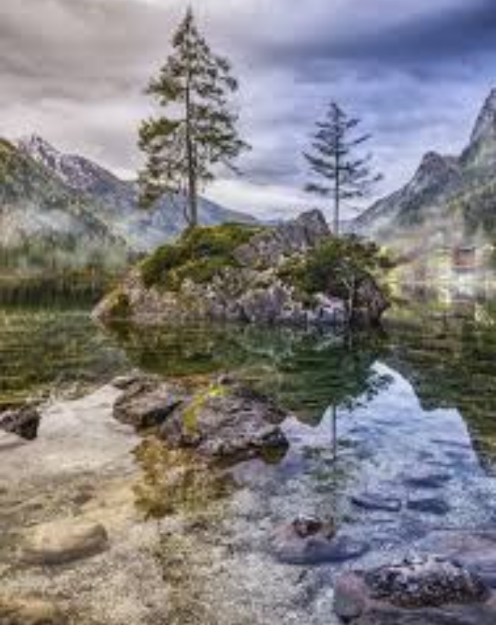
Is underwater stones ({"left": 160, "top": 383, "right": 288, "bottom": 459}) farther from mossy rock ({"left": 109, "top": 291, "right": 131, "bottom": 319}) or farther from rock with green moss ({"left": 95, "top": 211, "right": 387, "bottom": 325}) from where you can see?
mossy rock ({"left": 109, "top": 291, "right": 131, "bottom": 319})

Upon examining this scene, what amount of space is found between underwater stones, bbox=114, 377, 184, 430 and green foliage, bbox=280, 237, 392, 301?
28.5 m

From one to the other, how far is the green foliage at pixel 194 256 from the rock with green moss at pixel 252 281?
71 mm

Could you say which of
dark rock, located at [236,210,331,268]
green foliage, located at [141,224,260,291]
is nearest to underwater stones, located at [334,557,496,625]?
green foliage, located at [141,224,260,291]

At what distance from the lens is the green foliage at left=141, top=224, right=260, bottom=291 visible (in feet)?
183

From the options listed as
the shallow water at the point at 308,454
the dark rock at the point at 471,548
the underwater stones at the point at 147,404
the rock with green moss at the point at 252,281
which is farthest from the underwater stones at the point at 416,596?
the rock with green moss at the point at 252,281

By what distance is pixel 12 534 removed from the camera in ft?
42.9

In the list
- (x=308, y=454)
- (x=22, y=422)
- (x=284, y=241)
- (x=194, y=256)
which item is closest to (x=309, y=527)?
(x=308, y=454)

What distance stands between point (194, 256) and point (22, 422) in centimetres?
3841

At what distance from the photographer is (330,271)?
52219 millimetres

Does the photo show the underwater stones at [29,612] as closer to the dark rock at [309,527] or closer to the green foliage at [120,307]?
the dark rock at [309,527]

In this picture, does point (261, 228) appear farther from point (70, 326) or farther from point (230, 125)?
point (70, 326)

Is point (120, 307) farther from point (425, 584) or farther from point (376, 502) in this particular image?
point (425, 584)

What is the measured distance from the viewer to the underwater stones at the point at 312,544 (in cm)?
1204

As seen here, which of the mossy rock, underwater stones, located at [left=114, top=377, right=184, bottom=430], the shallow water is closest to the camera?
the shallow water
